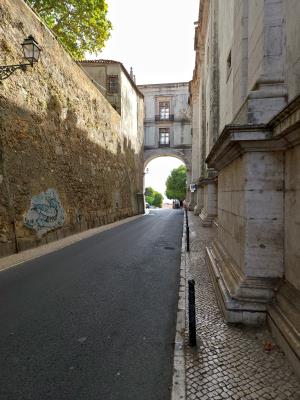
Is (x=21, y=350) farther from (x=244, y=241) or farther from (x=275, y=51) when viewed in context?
(x=275, y=51)

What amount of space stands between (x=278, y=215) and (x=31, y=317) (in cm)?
399

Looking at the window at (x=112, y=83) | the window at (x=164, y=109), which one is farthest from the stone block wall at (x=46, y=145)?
the window at (x=164, y=109)

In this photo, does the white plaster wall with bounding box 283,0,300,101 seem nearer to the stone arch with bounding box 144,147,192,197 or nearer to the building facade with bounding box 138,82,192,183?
the building facade with bounding box 138,82,192,183

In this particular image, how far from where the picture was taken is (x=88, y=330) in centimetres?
399

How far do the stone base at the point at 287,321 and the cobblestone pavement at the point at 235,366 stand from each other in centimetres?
12

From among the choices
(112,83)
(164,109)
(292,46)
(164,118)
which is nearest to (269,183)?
(292,46)

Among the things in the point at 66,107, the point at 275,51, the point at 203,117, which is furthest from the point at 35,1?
the point at 275,51

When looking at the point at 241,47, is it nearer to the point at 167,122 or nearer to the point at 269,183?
the point at 269,183

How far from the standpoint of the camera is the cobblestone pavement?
2.69 m

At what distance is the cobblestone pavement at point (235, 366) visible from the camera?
2686 millimetres

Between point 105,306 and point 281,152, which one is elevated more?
point 281,152

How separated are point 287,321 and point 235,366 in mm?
792

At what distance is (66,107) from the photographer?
14.4 m

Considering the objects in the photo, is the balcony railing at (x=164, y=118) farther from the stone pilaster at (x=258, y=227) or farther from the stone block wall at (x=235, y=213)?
the stone pilaster at (x=258, y=227)
